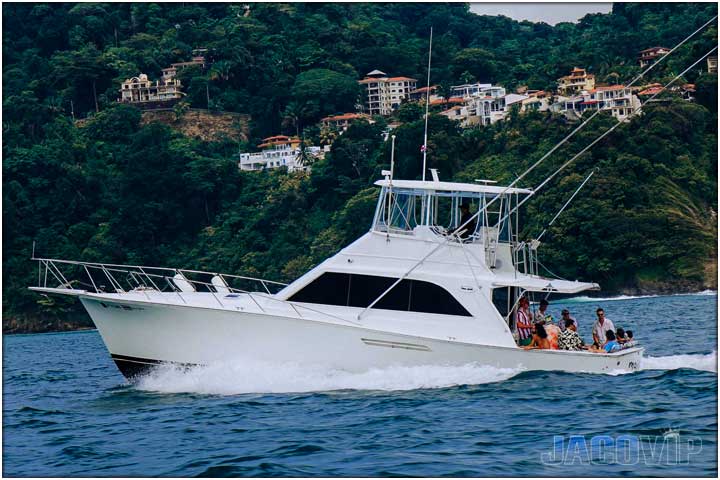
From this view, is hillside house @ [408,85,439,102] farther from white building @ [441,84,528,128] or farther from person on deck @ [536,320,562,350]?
person on deck @ [536,320,562,350]

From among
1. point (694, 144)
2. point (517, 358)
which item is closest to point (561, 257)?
point (694, 144)

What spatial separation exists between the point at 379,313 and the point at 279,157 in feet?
222

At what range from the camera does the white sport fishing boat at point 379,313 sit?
17.3 meters

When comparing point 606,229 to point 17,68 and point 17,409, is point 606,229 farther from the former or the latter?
point 17,68

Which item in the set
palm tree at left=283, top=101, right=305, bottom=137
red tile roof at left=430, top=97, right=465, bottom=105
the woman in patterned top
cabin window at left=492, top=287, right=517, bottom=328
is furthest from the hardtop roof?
palm tree at left=283, top=101, right=305, bottom=137

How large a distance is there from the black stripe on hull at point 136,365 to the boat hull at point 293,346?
0.02 m

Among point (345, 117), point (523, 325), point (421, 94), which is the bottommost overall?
point (523, 325)

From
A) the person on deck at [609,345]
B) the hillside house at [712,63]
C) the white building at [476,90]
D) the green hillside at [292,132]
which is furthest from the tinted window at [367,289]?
the white building at [476,90]

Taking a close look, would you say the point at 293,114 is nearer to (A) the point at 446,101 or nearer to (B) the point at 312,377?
(A) the point at 446,101

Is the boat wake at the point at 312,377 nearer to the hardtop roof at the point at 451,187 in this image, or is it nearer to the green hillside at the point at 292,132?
the hardtop roof at the point at 451,187

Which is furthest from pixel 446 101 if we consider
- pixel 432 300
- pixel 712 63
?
pixel 432 300

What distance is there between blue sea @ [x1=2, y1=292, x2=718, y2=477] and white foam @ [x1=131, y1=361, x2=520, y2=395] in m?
0.02

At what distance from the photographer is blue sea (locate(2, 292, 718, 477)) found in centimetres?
1295

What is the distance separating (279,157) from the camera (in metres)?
84.5
